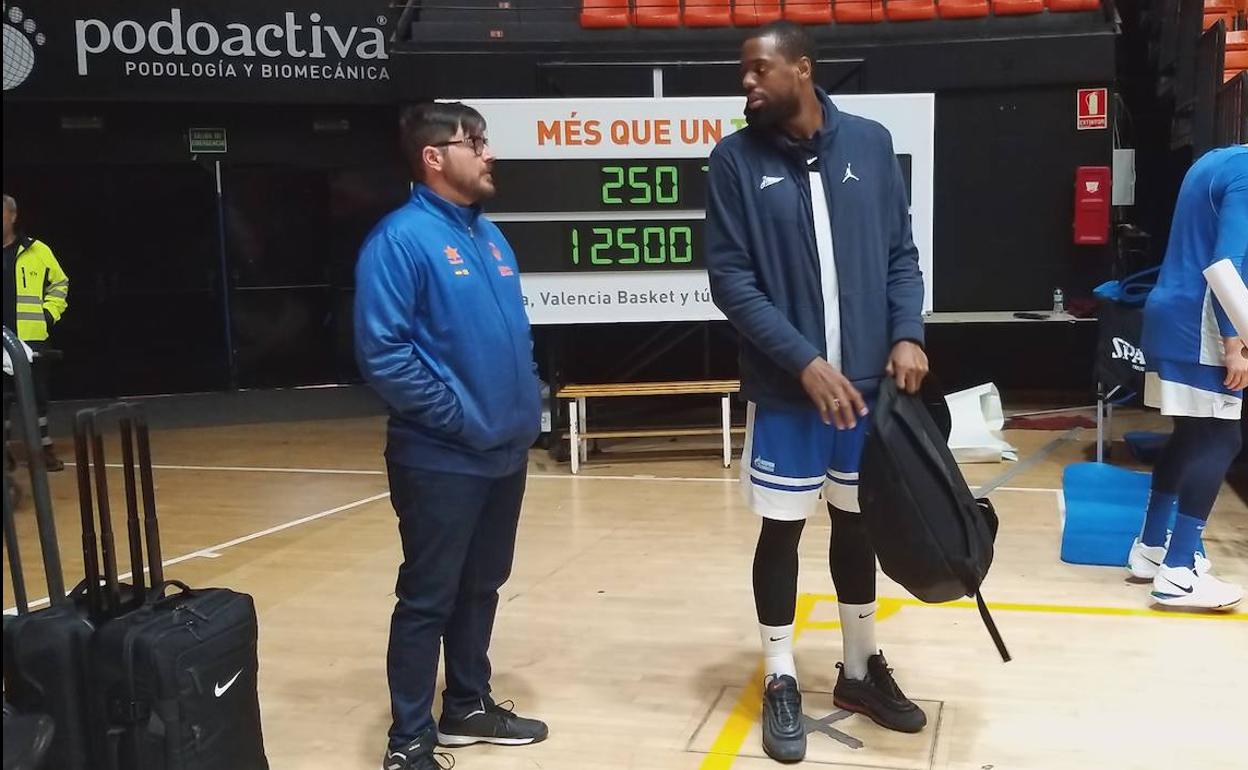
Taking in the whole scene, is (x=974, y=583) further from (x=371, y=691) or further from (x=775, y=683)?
(x=371, y=691)

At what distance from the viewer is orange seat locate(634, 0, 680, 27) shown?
8.82 metres

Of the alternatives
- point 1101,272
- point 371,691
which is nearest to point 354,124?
point 1101,272

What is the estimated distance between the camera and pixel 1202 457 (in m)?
3.75

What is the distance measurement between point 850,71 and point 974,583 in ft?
20.4

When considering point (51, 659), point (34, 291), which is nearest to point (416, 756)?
point (51, 659)

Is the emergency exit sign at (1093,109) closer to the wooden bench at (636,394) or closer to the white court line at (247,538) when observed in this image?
the wooden bench at (636,394)

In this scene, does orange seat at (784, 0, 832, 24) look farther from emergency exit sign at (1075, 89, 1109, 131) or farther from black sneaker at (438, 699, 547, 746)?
black sneaker at (438, 699, 547, 746)

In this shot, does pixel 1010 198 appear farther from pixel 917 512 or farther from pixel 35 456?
pixel 35 456

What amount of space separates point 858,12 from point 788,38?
21.6ft

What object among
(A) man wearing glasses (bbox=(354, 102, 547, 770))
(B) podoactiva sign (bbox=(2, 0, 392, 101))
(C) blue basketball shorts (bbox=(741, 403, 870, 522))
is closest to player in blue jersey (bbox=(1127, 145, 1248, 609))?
(C) blue basketball shorts (bbox=(741, 403, 870, 522))

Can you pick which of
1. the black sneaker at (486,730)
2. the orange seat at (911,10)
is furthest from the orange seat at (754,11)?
the black sneaker at (486,730)

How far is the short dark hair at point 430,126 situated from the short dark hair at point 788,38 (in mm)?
697

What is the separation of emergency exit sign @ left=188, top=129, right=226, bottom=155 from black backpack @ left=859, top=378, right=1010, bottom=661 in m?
8.26

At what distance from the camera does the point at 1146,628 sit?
3.69m
